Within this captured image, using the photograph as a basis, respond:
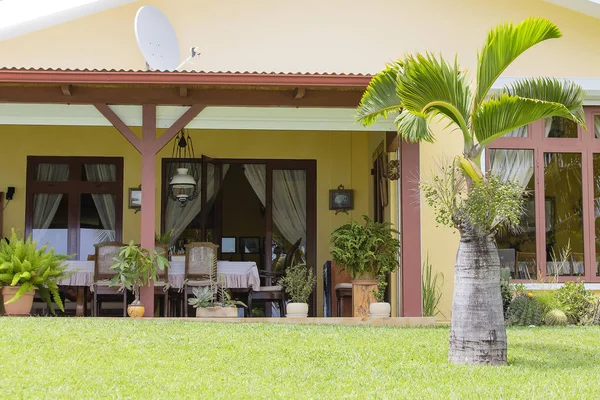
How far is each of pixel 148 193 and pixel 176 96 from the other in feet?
3.47

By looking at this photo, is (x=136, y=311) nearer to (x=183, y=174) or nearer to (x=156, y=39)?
(x=183, y=174)

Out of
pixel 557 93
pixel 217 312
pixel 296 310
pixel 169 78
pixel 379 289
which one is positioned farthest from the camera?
pixel 379 289

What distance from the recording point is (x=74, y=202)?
12.6 meters

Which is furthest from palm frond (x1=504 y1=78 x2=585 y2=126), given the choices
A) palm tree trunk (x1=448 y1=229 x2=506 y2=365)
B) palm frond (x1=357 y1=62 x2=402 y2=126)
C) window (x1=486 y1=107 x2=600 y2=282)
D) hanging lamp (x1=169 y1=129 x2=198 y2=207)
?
hanging lamp (x1=169 y1=129 x2=198 y2=207)

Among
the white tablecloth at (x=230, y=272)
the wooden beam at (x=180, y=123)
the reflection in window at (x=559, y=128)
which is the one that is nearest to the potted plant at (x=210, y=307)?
the white tablecloth at (x=230, y=272)

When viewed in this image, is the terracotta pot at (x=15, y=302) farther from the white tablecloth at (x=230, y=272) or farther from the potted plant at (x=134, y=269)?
the white tablecloth at (x=230, y=272)

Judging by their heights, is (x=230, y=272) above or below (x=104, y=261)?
below

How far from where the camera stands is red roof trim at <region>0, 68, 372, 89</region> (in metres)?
8.27

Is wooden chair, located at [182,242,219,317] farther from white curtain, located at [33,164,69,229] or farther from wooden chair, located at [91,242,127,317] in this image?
white curtain, located at [33,164,69,229]

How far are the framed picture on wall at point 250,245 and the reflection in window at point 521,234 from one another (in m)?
4.38

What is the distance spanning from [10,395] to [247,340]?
2.36m

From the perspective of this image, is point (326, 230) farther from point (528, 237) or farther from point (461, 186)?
point (461, 186)

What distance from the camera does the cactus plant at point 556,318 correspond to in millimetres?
9078

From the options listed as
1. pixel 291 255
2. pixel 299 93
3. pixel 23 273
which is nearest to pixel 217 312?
pixel 23 273
